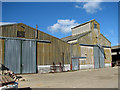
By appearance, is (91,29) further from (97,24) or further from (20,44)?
(20,44)

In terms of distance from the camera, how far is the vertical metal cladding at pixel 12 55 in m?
18.6

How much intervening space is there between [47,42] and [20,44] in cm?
467

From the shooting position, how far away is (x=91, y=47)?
29484mm

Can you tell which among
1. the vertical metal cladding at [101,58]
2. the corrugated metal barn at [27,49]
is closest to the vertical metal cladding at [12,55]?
the corrugated metal barn at [27,49]


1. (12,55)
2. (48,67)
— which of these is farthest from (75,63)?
(12,55)

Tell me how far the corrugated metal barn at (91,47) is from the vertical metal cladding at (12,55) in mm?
10738

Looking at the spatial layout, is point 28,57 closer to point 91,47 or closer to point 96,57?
point 91,47

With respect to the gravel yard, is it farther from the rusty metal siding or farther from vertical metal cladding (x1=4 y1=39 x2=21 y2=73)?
the rusty metal siding

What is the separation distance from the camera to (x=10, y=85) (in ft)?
21.6

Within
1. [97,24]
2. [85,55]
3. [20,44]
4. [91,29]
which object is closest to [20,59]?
[20,44]

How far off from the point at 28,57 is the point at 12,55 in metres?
2.41

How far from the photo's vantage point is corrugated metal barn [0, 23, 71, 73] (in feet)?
61.4

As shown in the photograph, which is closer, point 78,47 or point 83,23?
point 78,47

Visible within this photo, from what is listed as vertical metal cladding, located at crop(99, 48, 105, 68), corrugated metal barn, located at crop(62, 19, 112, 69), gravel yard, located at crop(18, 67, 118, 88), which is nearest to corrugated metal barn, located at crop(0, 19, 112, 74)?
corrugated metal barn, located at crop(62, 19, 112, 69)
